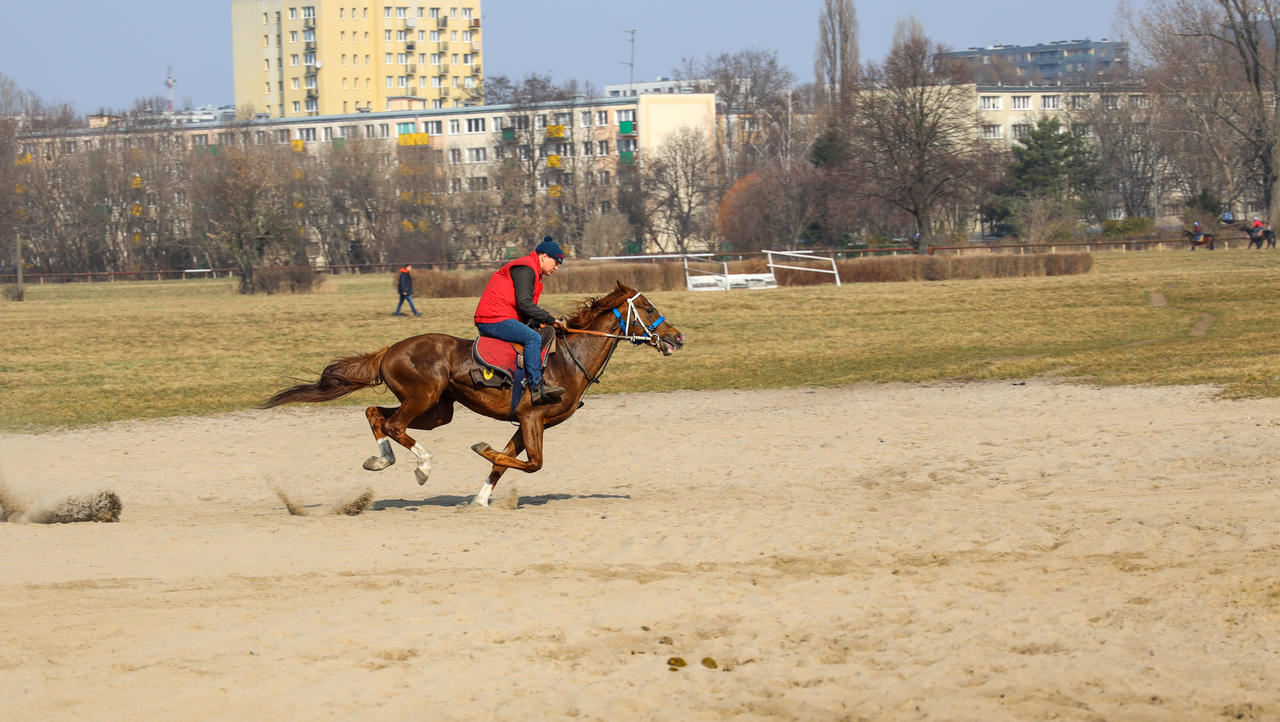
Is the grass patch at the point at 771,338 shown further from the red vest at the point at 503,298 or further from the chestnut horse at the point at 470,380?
the red vest at the point at 503,298

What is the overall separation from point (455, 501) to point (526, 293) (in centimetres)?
233

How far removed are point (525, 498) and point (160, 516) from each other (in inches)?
135

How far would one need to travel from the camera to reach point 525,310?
39.0 ft

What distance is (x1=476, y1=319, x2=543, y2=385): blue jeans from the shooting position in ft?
38.7

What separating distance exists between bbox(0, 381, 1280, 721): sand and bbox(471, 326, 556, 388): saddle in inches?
43.8

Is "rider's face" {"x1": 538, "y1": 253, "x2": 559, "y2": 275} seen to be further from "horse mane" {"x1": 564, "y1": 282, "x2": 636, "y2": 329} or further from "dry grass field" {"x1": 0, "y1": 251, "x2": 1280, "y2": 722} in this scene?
"dry grass field" {"x1": 0, "y1": 251, "x2": 1280, "y2": 722}

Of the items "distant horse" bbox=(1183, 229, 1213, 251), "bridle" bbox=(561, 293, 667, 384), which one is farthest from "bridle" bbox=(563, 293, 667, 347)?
"distant horse" bbox=(1183, 229, 1213, 251)

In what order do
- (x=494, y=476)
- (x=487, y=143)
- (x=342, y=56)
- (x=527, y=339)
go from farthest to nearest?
1. (x=342, y=56)
2. (x=487, y=143)
3. (x=494, y=476)
4. (x=527, y=339)

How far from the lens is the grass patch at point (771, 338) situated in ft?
73.3

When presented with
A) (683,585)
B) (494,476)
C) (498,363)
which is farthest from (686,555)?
(498,363)

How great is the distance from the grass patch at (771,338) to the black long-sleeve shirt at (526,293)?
5372 millimetres

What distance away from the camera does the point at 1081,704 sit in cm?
635

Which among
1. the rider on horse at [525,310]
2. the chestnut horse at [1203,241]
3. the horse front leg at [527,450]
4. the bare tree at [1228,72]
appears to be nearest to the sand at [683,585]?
the horse front leg at [527,450]

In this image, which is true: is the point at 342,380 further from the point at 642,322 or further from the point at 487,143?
the point at 487,143
